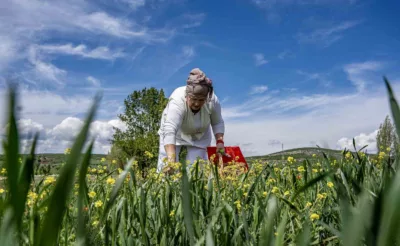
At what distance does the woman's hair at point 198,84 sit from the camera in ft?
21.4

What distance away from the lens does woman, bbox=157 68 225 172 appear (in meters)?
6.59

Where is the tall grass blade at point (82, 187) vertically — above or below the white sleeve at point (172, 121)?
below

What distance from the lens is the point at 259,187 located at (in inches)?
120

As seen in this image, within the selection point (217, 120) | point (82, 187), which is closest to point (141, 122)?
point (217, 120)

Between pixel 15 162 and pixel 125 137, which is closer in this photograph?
pixel 15 162

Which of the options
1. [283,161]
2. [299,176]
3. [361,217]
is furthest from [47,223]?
[283,161]

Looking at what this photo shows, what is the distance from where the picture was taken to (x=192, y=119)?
23.4 feet

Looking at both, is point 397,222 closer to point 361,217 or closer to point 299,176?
point 361,217

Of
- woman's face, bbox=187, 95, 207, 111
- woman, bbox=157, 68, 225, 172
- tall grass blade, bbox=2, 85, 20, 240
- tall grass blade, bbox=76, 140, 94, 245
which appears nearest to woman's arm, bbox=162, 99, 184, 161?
woman, bbox=157, 68, 225, 172

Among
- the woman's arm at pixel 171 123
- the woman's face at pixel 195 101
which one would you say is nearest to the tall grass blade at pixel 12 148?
the woman's arm at pixel 171 123

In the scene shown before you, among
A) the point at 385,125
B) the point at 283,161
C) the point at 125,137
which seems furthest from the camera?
the point at 385,125

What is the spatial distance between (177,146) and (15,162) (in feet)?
23.0

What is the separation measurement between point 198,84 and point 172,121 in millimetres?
707

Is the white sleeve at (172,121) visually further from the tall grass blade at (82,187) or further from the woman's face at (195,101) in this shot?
the tall grass blade at (82,187)
